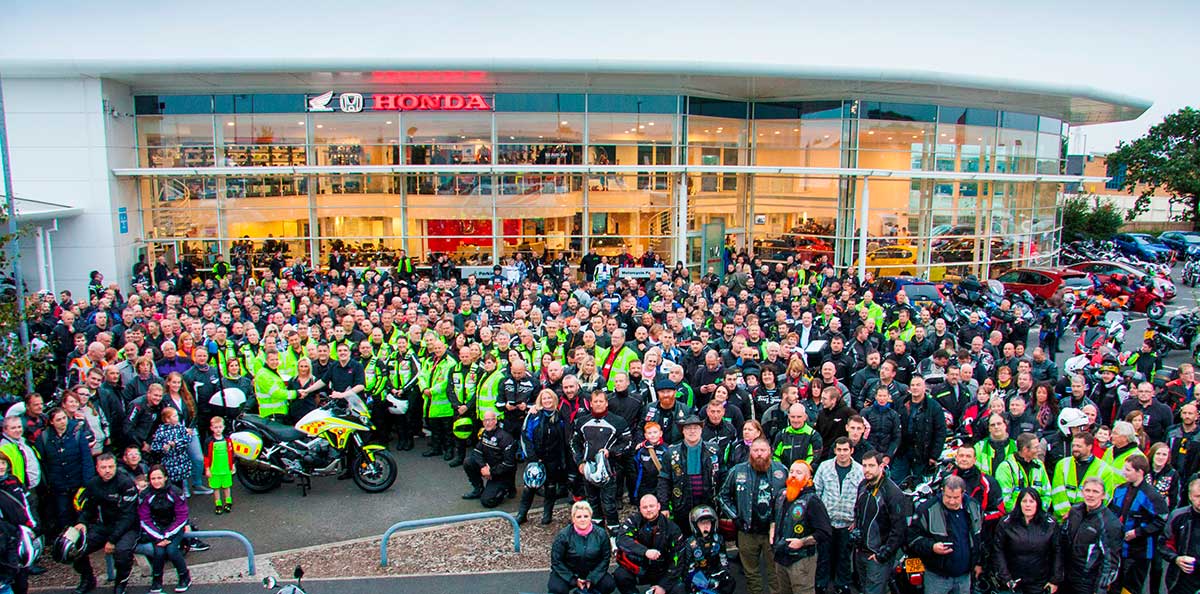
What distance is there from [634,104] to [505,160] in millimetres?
4224

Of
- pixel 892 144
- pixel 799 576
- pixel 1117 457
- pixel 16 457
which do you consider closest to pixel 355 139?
pixel 892 144

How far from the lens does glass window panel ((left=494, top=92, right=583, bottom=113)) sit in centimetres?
2322

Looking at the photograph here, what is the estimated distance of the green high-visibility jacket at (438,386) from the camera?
10.3 meters

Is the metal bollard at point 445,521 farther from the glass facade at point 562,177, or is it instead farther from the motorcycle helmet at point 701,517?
the glass facade at point 562,177

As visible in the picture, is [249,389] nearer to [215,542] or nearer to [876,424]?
[215,542]

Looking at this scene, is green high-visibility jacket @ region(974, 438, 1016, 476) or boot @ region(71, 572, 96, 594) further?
boot @ region(71, 572, 96, 594)

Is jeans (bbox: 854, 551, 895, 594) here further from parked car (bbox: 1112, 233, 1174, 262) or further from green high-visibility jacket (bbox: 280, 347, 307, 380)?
parked car (bbox: 1112, 233, 1174, 262)

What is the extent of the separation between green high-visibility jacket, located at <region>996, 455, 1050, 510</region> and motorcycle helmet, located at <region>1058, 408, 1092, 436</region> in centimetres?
138

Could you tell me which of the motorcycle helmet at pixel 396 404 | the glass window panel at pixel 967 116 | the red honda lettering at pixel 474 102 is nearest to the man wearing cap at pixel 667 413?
the motorcycle helmet at pixel 396 404

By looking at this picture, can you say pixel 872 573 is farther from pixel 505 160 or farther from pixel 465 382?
pixel 505 160

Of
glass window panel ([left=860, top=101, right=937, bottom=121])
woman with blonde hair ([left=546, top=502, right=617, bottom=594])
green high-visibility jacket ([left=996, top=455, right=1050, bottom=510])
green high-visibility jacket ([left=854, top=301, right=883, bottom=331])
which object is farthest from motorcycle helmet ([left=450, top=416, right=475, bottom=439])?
glass window panel ([left=860, top=101, right=937, bottom=121])

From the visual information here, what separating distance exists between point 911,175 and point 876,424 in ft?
60.4

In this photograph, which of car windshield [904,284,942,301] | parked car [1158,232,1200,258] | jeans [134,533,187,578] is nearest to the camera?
jeans [134,533,187,578]

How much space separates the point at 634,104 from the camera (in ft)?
77.6
